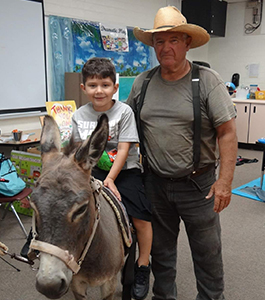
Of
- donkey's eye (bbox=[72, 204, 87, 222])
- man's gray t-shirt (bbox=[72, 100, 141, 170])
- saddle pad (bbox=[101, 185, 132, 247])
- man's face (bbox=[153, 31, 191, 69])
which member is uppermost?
man's face (bbox=[153, 31, 191, 69])

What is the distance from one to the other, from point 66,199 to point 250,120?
6.59 metres

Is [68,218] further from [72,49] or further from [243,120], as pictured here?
[243,120]

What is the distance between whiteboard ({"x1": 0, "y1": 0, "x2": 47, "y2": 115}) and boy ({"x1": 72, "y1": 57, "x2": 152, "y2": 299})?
3.03 meters

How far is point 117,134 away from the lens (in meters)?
1.80

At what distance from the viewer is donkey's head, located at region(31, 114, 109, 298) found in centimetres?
104

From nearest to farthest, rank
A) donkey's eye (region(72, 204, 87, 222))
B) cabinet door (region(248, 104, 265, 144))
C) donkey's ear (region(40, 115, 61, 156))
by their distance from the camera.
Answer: donkey's eye (region(72, 204, 87, 222)), donkey's ear (region(40, 115, 61, 156)), cabinet door (region(248, 104, 265, 144))

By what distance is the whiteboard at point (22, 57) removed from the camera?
4.31 meters

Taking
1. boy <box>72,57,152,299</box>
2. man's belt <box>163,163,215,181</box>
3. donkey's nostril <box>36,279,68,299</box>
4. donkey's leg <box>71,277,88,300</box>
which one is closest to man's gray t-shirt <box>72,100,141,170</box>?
boy <box>72,57,152,299</box>

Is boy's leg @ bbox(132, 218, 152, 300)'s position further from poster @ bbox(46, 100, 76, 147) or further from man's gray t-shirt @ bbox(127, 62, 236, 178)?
poster @ bbox(46, 100, 76, 147)

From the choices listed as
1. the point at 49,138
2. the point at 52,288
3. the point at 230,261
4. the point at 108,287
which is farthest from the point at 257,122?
the point at 52,288

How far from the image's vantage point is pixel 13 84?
177 inches

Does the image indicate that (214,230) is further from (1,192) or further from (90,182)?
(1,192)

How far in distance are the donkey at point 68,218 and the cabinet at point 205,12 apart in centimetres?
651

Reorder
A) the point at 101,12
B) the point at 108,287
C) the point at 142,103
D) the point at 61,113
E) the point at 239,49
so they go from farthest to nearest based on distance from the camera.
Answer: the point at 239,49 → the point at 101,12 → the point at 61,113 → the point at 142,103 → the point at 108,287
